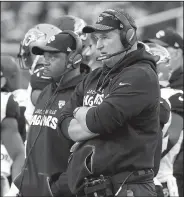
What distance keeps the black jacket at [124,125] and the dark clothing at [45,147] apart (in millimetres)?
898

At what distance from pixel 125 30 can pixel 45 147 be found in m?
1.28

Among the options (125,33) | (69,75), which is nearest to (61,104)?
(69,75)

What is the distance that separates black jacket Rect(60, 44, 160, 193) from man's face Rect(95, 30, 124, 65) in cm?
9

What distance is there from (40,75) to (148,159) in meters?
1.92

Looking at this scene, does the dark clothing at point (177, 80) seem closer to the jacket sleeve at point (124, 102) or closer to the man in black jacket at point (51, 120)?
the man in black jacket at point (51, 120)

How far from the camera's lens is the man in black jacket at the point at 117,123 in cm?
468

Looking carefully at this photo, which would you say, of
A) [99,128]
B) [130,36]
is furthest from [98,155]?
[130,36]

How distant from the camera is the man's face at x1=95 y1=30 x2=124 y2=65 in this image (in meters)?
4.96

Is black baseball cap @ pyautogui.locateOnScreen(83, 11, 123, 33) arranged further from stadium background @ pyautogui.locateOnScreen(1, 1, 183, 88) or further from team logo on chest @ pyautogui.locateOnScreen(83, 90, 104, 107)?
stadium background @ pyautogui.locateOnScreen(1, 1, 183, 88)

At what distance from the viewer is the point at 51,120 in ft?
19.0

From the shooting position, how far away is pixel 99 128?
4.69m

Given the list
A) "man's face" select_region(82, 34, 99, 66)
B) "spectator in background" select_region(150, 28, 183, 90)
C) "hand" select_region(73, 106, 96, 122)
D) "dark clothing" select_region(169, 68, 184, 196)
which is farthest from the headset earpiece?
"spectator in background" select_region(150, 28, 183, 90)

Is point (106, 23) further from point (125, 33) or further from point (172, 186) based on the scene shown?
point (172, 186)

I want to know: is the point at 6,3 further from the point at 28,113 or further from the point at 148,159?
the point at 148,159
